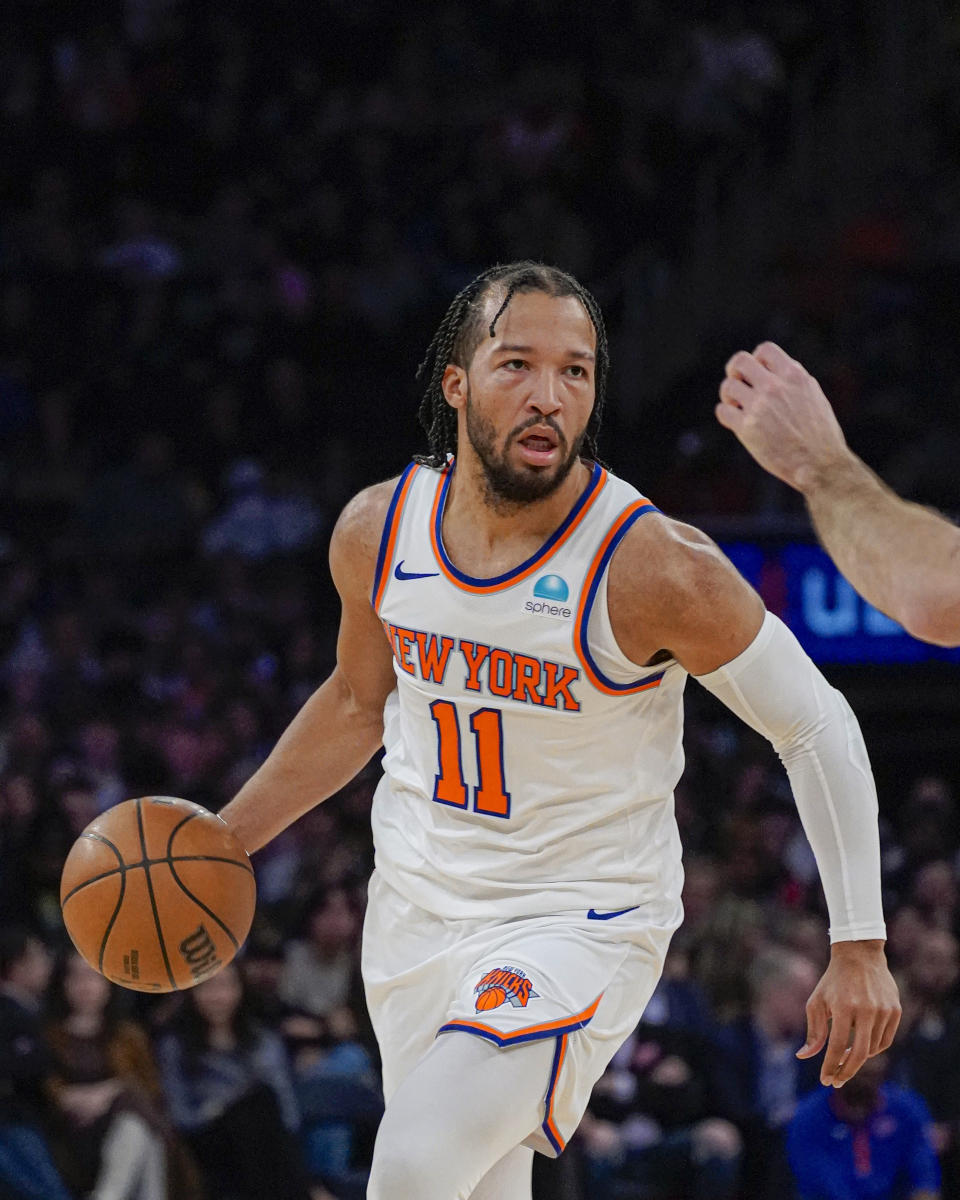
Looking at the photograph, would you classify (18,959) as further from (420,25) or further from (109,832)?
(420,25)

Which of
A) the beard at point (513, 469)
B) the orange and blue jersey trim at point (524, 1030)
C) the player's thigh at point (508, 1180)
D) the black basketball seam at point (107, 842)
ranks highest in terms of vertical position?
the beard at point (513, 469)

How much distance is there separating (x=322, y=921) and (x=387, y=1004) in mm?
3160

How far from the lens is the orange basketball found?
313cm

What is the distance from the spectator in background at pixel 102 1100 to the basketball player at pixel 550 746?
243 centimetres

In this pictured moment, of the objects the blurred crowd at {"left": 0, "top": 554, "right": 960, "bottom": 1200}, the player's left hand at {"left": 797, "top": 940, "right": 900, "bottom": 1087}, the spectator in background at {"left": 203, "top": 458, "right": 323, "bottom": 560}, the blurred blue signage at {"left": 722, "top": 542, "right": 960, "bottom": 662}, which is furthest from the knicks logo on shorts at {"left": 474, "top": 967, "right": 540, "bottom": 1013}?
the spectator in background at {"left": 203, "top": 458, "right": 323, "bottom": 560}

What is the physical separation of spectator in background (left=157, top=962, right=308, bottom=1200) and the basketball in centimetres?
233

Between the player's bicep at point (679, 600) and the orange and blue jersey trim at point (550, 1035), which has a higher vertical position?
the player's bicep at point (679, 600)

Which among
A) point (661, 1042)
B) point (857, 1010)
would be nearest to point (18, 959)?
point (661, 1042)

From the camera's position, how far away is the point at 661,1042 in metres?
6.30

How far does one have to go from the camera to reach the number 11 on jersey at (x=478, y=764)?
3.42 metres

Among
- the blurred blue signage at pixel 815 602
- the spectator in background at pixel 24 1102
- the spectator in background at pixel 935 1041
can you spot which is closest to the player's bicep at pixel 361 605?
the spectator in background at pixel 24 1102

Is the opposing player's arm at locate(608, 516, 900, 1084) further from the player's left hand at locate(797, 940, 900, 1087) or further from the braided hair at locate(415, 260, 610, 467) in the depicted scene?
the braided hair at locate(415, 260, 610, 467)

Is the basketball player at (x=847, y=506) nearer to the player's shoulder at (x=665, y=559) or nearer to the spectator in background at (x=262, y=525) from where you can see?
the player's shoulder at (x=665, y=559)

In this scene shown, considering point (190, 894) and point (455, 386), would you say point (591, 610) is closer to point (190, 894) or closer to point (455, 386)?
point (455, 386)
